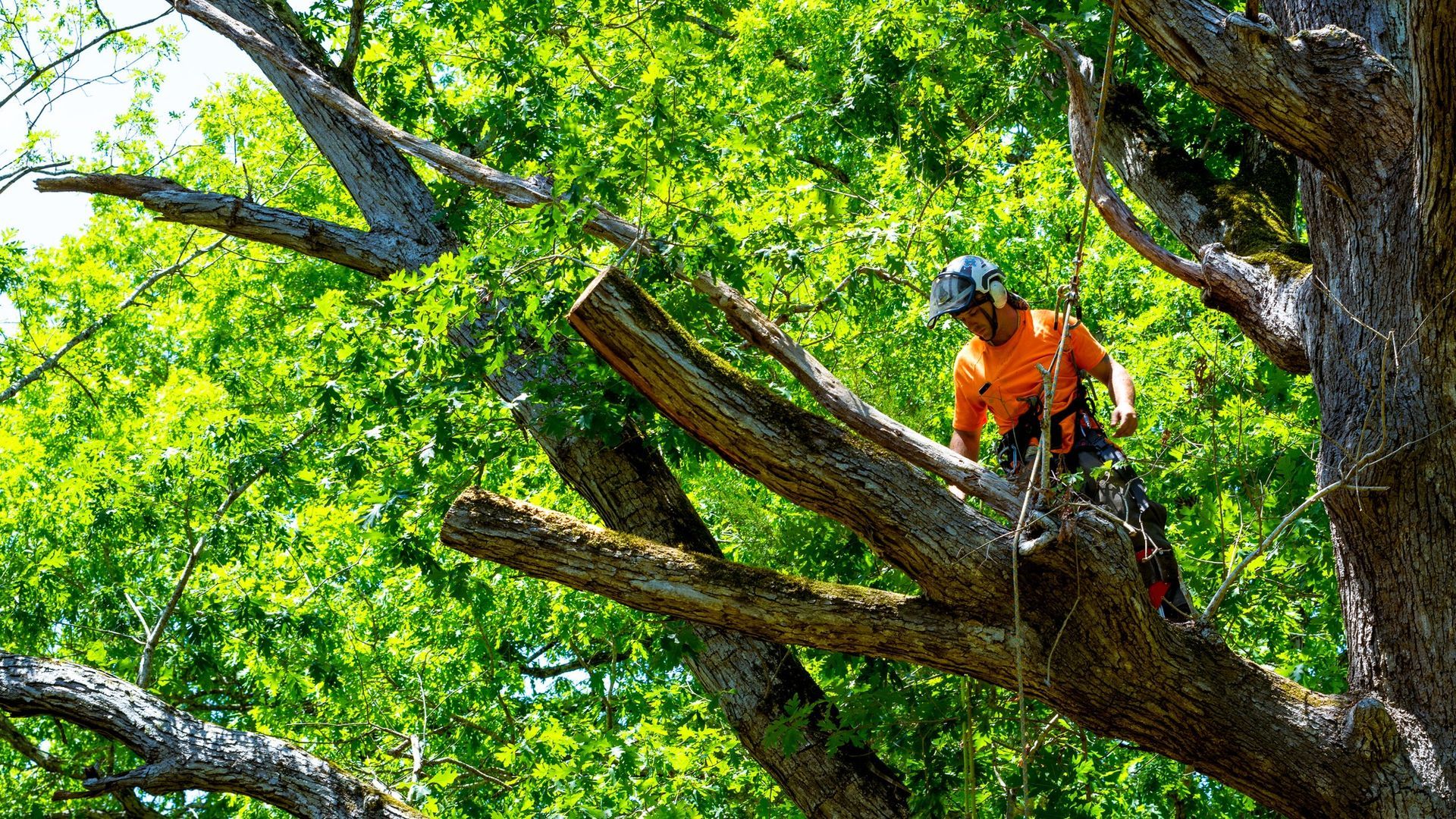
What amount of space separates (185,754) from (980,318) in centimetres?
405

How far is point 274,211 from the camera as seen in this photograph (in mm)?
7543

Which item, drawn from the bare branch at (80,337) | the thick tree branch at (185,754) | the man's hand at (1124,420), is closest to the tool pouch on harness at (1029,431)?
the man's hand at (1124,420)

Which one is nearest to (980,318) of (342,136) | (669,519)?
(669,519)

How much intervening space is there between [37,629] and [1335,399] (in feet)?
33.8

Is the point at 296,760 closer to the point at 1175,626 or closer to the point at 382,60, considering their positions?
the point at 1175,626

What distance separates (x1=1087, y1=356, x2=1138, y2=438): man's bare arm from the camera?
15.5 ft

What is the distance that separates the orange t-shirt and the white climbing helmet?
0.92ft

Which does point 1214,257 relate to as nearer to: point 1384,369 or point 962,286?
point 962,286

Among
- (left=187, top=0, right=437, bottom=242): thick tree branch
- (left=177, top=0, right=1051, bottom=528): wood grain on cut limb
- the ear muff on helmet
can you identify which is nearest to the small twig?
(left=177, top=0, right=1051, bottom=528): wood grain on cut limb

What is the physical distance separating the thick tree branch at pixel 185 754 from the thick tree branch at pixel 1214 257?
4149mm

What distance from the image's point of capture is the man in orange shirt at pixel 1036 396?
15.9ft

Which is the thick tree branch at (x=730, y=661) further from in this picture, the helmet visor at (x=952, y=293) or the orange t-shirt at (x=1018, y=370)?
the helmet visor at (x=952, y=293)

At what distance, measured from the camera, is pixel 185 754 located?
234 inches

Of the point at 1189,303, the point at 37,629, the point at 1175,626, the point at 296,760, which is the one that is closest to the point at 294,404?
the point at 37,629
